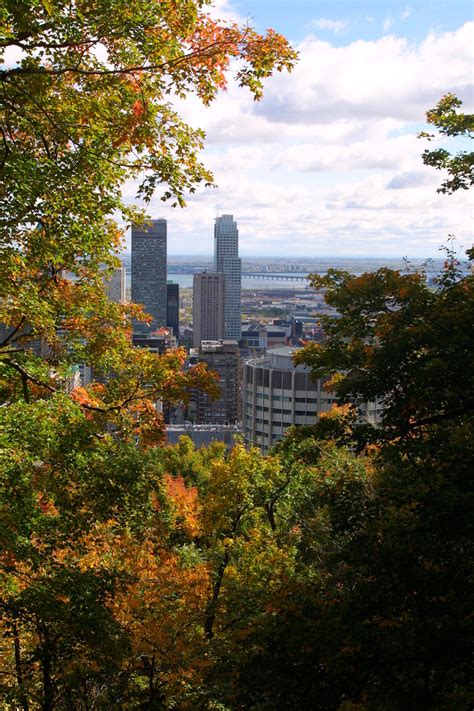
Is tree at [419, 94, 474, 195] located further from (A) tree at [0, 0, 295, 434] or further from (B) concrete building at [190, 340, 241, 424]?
(B) concrete building at [190, 340, 241, 424]

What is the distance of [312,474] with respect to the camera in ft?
53.5

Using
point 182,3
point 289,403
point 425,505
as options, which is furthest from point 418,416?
point 289,403

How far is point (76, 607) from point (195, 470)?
27.1 m

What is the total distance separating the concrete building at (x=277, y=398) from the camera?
56.5 metres

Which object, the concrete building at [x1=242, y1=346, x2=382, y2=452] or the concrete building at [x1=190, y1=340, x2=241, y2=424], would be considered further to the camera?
the concrete building at [x1=190, y1=340, x2=241, y2=424]

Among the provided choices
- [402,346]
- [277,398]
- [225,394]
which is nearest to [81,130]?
[402,346]

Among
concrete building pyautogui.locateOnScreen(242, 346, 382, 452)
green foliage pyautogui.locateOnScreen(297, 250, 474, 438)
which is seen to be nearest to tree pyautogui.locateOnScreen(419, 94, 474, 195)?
green foliage pyautogui.locateOnScreen(297, 250, 474, 438)

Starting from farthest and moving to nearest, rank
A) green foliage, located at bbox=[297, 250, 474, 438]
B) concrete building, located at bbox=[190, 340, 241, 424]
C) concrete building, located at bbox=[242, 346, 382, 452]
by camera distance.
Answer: concrete building, located at bbox=[190, 340, 241, 424], concrete building, located at bbox=[242, 346, 382, 452], green foliage, located at bbox=[297, 250, 474, 438]

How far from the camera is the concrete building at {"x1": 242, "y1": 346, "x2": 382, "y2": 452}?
5653 centimetres

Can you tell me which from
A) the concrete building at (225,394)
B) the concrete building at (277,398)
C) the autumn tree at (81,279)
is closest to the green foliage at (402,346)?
the autumn tree at (81,279)

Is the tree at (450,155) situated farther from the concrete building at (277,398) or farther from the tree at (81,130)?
the concrete building at (277,398)

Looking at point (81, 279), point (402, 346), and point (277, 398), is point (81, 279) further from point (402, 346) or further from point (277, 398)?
point (277, 398)

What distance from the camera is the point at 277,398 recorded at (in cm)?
5759

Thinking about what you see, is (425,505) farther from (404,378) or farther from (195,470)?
(195,470)
